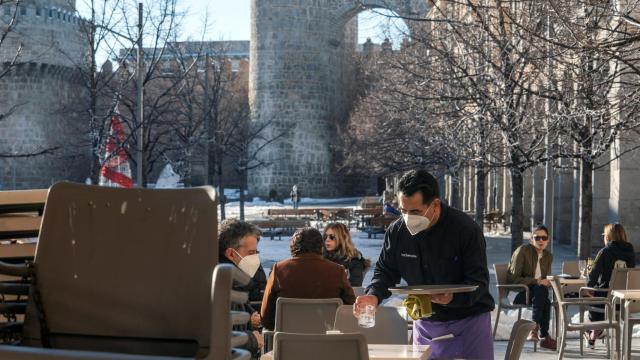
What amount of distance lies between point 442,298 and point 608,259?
6461 millimetres

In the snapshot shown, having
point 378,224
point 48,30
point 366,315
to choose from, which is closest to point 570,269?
point 366,315

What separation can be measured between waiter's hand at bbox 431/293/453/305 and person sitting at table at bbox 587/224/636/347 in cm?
634

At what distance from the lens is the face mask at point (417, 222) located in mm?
5629

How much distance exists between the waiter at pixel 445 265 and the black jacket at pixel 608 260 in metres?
5.87

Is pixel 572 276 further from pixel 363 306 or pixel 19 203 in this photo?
pixel 19 203

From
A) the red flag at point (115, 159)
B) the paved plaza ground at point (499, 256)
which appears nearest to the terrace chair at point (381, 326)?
the paved plaza ground at point (499, 256)

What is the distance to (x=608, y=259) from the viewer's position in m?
11.3

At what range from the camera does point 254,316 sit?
6922 millimetres

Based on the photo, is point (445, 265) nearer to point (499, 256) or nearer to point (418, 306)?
point (418, 306)

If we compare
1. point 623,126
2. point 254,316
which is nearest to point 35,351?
point 254,316

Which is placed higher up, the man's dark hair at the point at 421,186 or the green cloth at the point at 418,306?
the man's dark hair at the point at 421,186

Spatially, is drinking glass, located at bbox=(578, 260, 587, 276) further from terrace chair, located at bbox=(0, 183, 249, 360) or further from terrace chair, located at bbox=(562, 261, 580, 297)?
terrace chair, located at bbox=(0, 183, 249, 360)

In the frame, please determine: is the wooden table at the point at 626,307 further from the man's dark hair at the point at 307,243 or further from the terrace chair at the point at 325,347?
the terrace chair at the point at 325,347

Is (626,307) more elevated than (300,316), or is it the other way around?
(300,316)
